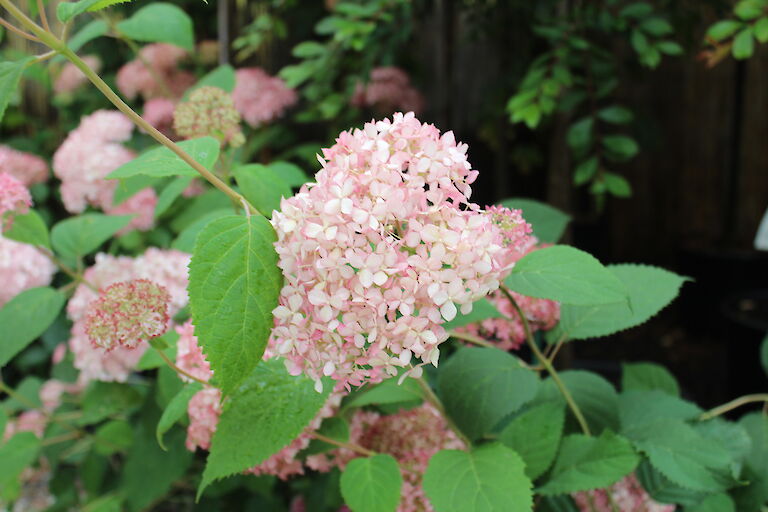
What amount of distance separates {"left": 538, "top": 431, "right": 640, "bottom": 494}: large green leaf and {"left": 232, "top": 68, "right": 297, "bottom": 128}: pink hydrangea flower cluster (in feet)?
3.85

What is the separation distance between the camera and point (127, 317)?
1.94 feet

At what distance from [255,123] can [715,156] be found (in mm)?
2305

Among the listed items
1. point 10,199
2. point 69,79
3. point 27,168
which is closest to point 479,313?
point 10,199

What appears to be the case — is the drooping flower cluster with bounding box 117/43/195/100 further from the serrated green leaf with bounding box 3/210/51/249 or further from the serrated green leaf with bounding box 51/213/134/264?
the serrated green leaf with bounding box 3/210/51/249

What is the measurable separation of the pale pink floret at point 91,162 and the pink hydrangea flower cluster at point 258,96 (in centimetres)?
31

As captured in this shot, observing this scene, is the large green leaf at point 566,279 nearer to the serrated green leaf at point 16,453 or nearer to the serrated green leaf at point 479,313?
the serrated green leaf at point 479,313

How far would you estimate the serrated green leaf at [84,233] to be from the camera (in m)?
0.99

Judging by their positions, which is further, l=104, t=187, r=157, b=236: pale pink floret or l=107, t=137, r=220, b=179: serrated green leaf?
l=104, t=187, r=157, b=236: pale pink floret

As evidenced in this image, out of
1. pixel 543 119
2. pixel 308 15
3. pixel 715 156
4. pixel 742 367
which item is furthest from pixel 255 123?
pixel 715 156

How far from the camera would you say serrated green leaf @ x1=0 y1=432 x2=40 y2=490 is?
3.36 ft

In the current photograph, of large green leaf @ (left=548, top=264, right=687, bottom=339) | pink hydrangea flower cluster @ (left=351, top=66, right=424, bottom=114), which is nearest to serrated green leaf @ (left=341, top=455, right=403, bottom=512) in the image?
large green leaf @ (left=548, top=264, right=687, bottom=339)

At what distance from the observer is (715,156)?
3094mm

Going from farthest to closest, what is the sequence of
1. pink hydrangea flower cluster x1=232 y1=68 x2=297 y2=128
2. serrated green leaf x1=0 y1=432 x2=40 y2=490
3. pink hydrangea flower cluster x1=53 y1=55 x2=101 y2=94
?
pink hydrangea flower cluster x1=53 y1=55 x2=101 y2=94
pink hydrangea flower cluster x1=232 y1=68 x2=297 y2=128
serrated green leaf x1=0 y1=432 x2=40 y2=490

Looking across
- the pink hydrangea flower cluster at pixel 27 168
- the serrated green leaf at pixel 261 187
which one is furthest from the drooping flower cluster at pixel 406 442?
the pink hydrangea flower cluster at pixel 27 168
